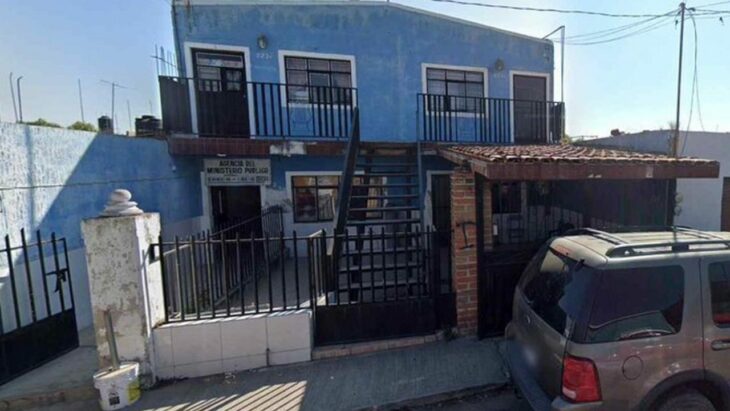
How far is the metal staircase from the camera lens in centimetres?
478

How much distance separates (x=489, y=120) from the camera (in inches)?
388

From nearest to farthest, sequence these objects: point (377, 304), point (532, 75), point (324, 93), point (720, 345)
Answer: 1. point (720, 345)
2. point (377, 304)
3. point (324, 93)
4. point (532, 75)

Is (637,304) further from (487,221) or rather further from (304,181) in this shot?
(304,181)

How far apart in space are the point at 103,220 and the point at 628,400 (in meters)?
4.76

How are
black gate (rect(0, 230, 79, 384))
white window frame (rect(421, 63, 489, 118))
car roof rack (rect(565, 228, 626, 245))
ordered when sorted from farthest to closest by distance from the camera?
white window frame (rect(421, 63, 489, 118)) → black gate (rect(0, 230, 79, 384)) → car roof rack (rect(565, 228, 626, 245))

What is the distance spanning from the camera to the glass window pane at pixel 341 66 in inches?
359

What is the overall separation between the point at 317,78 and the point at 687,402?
859 centimetres

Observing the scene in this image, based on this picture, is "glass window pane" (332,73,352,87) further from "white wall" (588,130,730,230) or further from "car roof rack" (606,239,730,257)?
"car roof rack" (606,239,730,257)

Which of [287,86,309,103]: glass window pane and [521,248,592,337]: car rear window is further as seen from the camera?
[287,86,309,103]: glass window pane

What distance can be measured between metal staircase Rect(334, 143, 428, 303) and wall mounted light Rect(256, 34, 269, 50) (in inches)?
143

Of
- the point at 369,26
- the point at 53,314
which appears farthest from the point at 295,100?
the point at 53,314

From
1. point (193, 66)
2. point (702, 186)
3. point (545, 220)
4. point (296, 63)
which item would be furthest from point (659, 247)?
point (193, 66)

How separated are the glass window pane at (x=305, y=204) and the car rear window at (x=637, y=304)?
24.1 feet

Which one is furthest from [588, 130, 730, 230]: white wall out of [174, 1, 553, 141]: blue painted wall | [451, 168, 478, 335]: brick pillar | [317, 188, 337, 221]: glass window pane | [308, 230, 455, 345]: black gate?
[317, 188, 337, 221]: glass window pane
